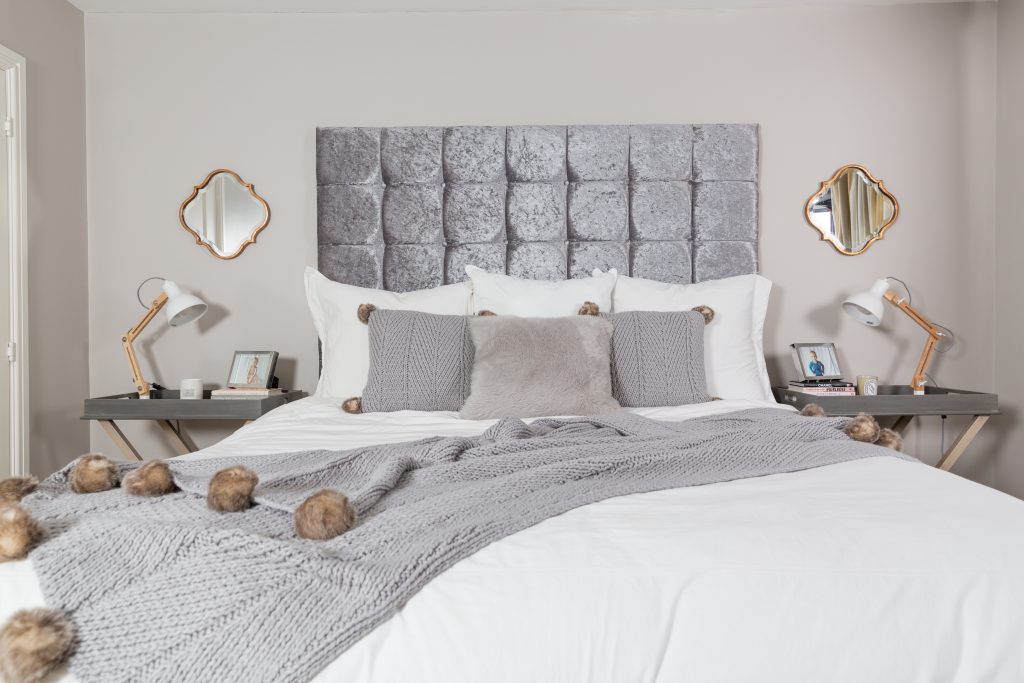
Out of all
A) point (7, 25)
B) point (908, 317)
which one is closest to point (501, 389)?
point (908, 317)

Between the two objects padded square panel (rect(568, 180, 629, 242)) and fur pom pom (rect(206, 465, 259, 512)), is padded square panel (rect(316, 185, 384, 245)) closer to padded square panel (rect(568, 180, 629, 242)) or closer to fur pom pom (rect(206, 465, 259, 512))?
padded square panel (rect(568, 180, 629, 242))

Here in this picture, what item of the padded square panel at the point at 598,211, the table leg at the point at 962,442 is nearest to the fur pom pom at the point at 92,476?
the padded square panel at the point at 598,211

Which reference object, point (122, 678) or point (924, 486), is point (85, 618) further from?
point (924, 486)

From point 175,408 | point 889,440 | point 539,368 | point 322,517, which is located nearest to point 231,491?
point 322,517

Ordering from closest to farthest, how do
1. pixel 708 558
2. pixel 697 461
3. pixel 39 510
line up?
pixel 708 558
pixel 39 510
pixel 697 461

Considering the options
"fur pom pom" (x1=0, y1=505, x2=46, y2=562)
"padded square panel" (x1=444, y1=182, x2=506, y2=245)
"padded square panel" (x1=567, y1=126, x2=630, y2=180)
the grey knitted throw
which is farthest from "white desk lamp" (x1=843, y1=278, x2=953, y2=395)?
"fur pom pom" (x1=0, y1=505, x2=46, y2=562)

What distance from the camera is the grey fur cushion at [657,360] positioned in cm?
253

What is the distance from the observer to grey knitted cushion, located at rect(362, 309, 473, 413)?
96.7 inches

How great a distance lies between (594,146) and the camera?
10.7 feet

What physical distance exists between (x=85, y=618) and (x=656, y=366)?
1.95 m

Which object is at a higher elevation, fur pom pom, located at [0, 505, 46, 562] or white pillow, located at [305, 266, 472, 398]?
white pillow, located at [305, 266, 472, 398]

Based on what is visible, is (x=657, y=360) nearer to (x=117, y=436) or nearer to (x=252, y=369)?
(x=252, y=369)

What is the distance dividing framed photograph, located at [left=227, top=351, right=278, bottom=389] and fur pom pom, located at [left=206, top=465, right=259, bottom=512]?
2.05 meters

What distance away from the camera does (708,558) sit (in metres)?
1.01
